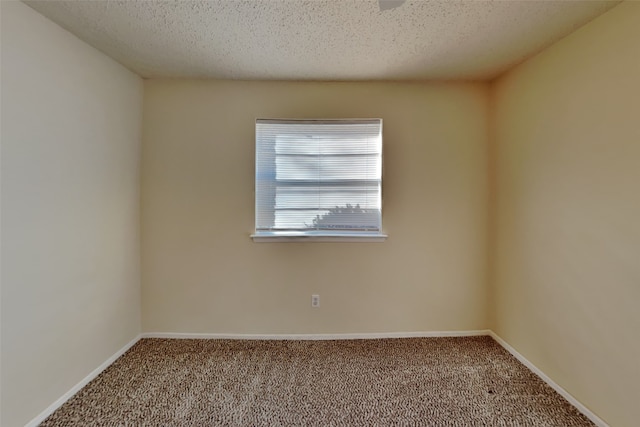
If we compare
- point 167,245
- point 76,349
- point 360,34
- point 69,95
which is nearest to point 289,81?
point 360,34

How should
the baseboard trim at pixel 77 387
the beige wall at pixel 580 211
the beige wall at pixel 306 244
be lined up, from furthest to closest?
1. the beige wall at pixel 306 244
2. the baseboard trim at pixel 77 387
3. the beige wall at pixel 580 211

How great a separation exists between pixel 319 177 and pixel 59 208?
1774 millimetres

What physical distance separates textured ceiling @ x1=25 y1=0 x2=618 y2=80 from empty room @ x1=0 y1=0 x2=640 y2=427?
0.05 ft

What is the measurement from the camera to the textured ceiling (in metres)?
1.43

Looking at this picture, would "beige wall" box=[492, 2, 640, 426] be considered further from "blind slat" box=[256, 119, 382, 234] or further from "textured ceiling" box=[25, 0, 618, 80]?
"blind slat" box=[256, 119, 382, 234]

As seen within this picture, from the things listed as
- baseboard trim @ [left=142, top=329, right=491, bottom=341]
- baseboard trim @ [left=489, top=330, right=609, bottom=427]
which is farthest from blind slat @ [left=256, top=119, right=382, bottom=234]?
baseboard trim @ [left=489, top=330, right=609, bottom=427]

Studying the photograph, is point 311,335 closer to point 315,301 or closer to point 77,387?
point 315,301

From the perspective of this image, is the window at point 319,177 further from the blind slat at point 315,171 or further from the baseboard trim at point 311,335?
the baseboard trim at point 311,335

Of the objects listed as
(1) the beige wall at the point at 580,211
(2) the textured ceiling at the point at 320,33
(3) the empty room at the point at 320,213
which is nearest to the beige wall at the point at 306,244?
(3) the empty room at the point at 320,213

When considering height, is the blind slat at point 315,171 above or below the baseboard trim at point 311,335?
above

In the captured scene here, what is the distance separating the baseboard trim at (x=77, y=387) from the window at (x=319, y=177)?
1416mm

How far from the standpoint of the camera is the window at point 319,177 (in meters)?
2.37

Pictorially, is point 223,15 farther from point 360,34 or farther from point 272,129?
point 272,129

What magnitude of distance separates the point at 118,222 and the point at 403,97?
2.57 meters
